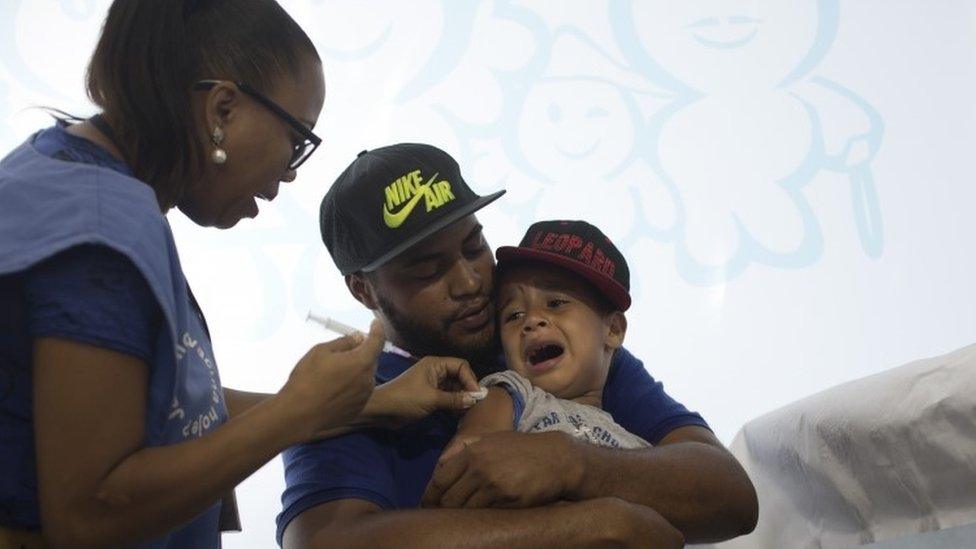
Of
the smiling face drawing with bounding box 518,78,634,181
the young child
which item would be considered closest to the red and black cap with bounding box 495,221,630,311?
the young child

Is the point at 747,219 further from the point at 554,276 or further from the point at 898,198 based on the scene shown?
the point at 554,276

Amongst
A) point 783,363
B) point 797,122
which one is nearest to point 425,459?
point 783,363

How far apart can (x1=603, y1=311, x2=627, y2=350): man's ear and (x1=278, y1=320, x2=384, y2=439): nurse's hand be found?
25.0 inches

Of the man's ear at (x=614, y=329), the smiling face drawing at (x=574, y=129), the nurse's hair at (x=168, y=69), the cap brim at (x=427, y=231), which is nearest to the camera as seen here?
the nurse's hair at (x=168, y=69)

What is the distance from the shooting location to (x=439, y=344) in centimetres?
158

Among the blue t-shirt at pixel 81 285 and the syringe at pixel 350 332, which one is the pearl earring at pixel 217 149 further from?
the syringe at pixel 350 332

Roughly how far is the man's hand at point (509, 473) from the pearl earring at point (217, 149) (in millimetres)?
384

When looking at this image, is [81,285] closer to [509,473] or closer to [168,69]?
[168,69]

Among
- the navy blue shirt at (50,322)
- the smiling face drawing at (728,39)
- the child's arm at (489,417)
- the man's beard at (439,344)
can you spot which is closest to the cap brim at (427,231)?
the man's beard at (439,344)

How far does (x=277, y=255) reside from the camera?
2.39 meters

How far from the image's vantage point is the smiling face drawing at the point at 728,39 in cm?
243

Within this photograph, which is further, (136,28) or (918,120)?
(918,120)

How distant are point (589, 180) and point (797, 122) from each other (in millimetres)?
453

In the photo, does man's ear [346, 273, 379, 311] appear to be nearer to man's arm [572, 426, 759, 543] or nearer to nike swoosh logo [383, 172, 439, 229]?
nike swoosh logo [383, 172, 439, 229]
